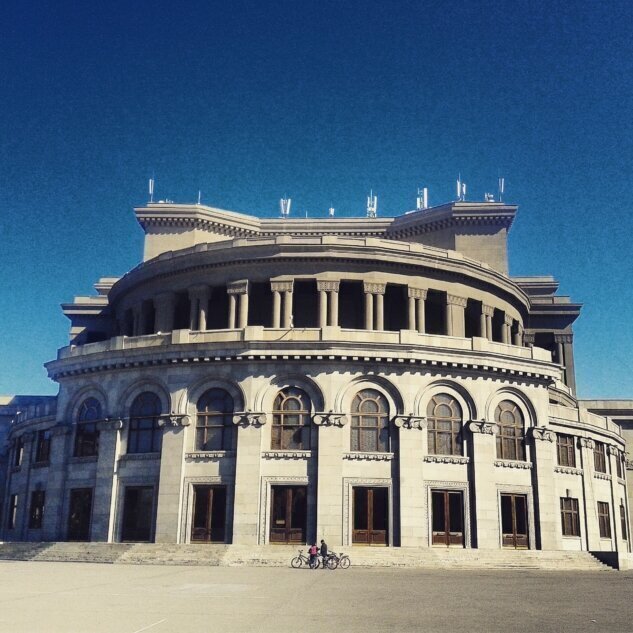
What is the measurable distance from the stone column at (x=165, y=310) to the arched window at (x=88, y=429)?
722cm

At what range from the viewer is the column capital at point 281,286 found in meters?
48.2

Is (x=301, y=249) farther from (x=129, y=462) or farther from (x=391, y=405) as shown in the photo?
(x=129, y=462)

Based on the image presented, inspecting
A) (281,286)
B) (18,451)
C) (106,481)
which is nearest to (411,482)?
(281,286)

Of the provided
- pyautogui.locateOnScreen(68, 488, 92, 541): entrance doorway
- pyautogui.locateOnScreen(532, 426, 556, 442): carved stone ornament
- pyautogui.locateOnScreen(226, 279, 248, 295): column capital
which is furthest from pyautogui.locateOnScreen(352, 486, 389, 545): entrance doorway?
pyautogui.locateOnScreen(68, 488, 92, 541): entrance doorway

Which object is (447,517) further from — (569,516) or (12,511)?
(12,511)

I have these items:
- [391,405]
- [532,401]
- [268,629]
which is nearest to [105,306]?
[391,405]

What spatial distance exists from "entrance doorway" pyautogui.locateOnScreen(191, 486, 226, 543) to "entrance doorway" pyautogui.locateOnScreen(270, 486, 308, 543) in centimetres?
266

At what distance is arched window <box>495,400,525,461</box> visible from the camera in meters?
43.3

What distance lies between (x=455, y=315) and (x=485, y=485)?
484 inches

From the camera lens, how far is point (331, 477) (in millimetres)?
39938

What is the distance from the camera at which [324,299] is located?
156 ft

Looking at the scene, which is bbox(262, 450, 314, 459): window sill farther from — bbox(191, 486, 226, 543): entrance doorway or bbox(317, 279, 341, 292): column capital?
bbox(317, 279, 341, 292): column capital

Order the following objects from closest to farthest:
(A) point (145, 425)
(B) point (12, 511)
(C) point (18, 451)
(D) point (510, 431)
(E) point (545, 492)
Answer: (E) point (545, 492)
(A) point (145, 425)
(D) point (510, 431)
(B) point (12, 511)
(C) point (18, 451)

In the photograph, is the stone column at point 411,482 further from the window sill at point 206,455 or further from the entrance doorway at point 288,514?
the window sill at point 206,455
